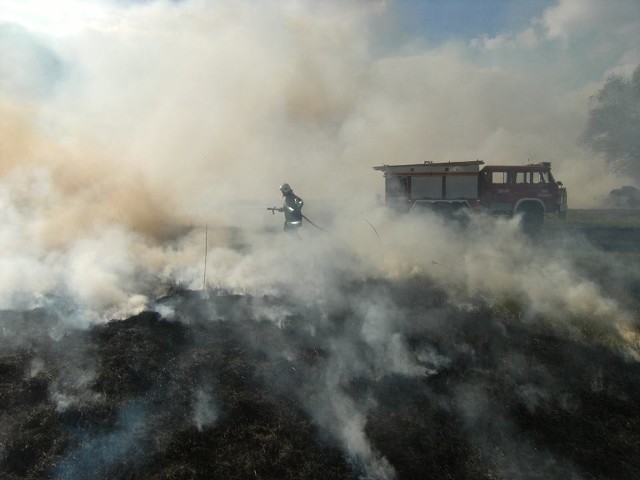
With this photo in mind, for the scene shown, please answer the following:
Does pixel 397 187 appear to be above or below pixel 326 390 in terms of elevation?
above

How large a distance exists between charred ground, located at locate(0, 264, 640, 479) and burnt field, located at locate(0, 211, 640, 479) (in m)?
0.02

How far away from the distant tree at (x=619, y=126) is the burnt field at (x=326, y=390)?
1087 inches

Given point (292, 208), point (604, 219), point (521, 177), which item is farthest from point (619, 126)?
point (292, 208)

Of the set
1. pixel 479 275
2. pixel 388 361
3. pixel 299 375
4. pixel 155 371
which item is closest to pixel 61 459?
pixel 155 371

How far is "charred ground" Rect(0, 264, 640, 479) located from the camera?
466 centimetres

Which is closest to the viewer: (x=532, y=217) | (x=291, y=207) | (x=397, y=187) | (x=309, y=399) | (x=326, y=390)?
(x=309, y=399)

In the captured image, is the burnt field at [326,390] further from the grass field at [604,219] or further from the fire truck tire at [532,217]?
the grass field at [604,219]

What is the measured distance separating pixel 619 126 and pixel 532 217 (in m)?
22.5

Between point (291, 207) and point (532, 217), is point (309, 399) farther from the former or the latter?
point (532, 217)

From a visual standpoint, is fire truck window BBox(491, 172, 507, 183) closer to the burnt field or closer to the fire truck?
the fire truck

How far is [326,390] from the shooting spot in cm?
582

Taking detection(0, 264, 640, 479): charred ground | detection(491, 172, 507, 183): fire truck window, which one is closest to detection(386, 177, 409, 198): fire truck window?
detection(491, 172, 507, 183): fire truck window

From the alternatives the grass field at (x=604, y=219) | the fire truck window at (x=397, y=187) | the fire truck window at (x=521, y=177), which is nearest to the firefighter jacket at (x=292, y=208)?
the fire truck window at (x=397, y=187)

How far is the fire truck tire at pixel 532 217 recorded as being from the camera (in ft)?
47.5
